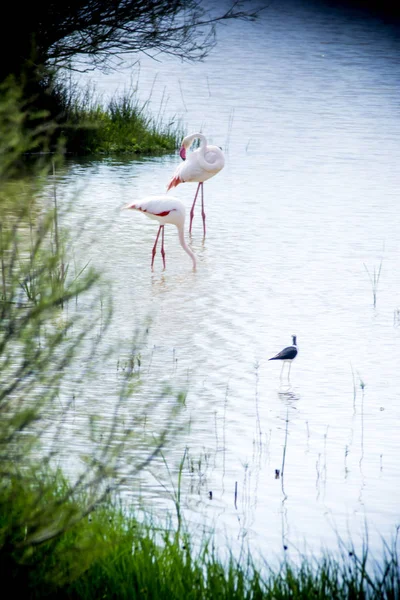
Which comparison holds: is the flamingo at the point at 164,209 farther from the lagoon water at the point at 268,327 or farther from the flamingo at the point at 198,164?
the flamingo at the point at 198,164

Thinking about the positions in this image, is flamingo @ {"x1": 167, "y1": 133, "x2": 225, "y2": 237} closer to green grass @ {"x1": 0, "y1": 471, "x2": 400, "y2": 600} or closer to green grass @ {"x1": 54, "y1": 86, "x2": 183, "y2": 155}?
green grass @ {"x1": 54, "y1": 86, "x2": 183, "y2": 155}

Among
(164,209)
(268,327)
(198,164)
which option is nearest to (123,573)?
(268,327)

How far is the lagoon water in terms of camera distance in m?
5.36

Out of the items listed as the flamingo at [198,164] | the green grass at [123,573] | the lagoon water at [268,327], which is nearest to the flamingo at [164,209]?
the lagoon water at [268,327]

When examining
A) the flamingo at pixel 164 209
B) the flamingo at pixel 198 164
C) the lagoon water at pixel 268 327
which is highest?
the flamingo at pixel 198 164

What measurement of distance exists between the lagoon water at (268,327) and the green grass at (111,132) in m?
0.59

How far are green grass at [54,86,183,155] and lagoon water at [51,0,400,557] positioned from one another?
592 millimetres

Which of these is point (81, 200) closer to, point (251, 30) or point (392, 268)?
point (392, 268)

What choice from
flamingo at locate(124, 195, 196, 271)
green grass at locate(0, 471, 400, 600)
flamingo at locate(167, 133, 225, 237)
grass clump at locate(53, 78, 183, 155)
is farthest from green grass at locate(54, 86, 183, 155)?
green grass at locate(0, 471, 400, 600)

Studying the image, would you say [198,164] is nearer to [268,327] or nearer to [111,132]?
[268,327]

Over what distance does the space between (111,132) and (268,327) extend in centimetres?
1097

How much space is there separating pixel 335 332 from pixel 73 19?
28.0ft

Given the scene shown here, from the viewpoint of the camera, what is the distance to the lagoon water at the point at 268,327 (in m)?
5.36

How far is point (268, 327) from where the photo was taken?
855 centimetres
